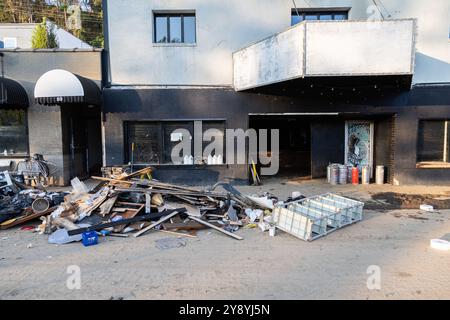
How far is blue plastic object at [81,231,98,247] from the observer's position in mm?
5684

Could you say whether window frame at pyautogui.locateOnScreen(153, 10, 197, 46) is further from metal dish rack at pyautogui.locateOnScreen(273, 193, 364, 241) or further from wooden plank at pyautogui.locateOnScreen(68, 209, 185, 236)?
metal dish rack at pyautogui.locateOnScreen(273, 193, 364, 241)

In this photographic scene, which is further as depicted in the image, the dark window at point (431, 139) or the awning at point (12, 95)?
the dark window at point (431, 139)

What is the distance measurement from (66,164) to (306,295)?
10587 millimetres

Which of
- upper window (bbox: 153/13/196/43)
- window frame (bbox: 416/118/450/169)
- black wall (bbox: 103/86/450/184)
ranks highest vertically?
upper window (bbox: 153/13/196/43)

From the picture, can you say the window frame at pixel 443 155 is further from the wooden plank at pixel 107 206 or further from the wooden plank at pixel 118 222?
the wooden plank at pixel 107 206

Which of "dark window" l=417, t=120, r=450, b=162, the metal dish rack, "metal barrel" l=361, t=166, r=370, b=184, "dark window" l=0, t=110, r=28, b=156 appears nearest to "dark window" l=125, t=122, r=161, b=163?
"dark window" l=0, t=110, r=28, b=156

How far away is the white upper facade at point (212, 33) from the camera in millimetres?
11297

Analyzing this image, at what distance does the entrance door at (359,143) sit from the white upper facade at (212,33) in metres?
2.53

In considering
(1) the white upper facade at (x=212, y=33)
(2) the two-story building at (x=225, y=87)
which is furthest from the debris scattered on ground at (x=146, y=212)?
(1) the white upper facade at (x=212, y=33)

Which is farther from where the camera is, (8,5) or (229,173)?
(8,5)

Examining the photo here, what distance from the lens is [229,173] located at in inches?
464
